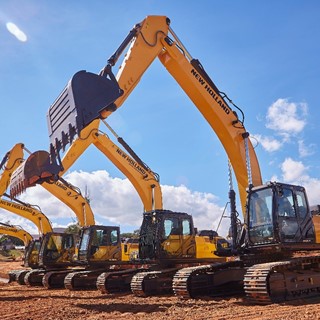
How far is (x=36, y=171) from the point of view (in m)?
9.56

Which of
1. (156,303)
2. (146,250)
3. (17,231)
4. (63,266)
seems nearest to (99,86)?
(156,303)

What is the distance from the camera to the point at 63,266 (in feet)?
56.4

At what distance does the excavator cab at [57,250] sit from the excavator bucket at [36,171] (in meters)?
7.50

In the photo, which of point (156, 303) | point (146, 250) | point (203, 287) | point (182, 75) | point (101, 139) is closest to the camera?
point (156, 303)

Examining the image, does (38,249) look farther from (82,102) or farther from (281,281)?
(281,281)

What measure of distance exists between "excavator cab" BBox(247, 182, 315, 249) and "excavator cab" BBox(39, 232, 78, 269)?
1005 centimetres

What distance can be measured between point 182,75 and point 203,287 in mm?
5148

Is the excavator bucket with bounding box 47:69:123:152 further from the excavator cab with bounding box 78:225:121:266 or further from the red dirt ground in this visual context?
the excavator cab with bounding box 78:225:121:266

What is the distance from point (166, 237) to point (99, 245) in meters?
3.82

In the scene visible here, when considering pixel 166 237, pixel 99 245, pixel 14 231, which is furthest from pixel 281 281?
pixel 14 231

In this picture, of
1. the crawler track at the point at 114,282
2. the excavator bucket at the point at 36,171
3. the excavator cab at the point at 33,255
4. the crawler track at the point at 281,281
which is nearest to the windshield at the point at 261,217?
the crawler track at the point at 281,281

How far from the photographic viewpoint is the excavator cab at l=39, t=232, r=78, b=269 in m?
17.1

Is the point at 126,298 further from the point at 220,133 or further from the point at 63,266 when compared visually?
the point at 63,266

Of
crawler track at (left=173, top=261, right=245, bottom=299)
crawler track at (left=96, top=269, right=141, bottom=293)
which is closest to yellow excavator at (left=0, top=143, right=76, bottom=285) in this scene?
crawler track at (left=96, top=269, right=141, bottom=293)
